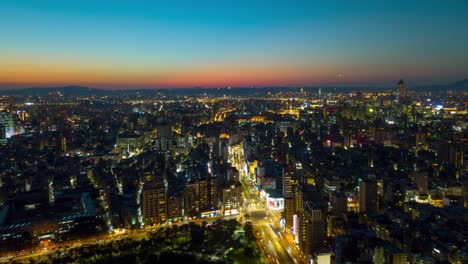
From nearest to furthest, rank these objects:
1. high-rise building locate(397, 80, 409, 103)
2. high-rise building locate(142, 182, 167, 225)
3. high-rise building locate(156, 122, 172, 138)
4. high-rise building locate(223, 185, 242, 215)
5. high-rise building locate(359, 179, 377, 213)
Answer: high-rise building locate(142, 182, 167, 225) → high-rise building locate(359, 179, 377, 213) → high-rise building locate(223, 185, 242, 215) → high-rise building locate(156, 122, 172, 138) → high-rise building locate(397, 80, 409, 103)

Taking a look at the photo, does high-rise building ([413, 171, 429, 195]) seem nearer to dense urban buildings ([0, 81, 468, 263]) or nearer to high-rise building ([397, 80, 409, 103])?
dense urban buildings ([0, 81, 468, 263])

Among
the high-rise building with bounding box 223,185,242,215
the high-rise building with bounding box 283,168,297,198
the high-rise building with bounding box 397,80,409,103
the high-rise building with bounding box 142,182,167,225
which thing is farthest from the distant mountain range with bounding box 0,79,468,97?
the high-rise building with bounding box 142,182,167,225

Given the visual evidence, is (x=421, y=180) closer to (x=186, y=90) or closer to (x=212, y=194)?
(x=212, y=194)

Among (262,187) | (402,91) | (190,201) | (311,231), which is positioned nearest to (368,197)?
(311,231)

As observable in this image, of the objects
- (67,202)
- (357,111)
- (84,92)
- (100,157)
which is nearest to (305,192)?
(67,202)

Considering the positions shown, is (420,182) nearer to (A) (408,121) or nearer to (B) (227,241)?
(B) (227,241)

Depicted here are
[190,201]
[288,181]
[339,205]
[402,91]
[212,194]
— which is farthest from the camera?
[402,91]
